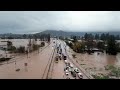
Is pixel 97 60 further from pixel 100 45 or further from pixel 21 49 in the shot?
pixel 21 49

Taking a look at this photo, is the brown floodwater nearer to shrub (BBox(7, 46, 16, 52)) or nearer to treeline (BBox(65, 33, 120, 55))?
treeline (BBox(65, 33, 120, 55))

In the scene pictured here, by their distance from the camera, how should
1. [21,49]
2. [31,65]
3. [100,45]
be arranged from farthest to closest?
[100,45] → [21,49] → [31,65]

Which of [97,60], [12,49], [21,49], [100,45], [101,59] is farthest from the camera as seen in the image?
[100,45]

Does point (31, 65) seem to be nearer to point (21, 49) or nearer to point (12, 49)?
point (21, 49)

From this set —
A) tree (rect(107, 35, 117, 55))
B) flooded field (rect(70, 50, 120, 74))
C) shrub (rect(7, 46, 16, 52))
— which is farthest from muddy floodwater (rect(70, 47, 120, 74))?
shrub (rect(7, 46, 16, 52))

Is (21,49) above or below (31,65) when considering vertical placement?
above

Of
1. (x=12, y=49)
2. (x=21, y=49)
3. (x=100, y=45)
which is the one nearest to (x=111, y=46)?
(x=100, y=45)

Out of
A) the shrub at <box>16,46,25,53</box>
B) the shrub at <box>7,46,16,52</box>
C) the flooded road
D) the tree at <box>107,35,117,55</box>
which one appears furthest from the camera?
the shrub at <box>16,46,25,53</box>

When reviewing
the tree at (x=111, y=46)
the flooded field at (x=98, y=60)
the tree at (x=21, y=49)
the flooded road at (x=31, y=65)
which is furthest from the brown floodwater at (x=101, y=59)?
the tree at (x=21, y=49)

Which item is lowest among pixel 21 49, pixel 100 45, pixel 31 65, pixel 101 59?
pixel 31 65

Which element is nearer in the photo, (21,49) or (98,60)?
(21,49)
